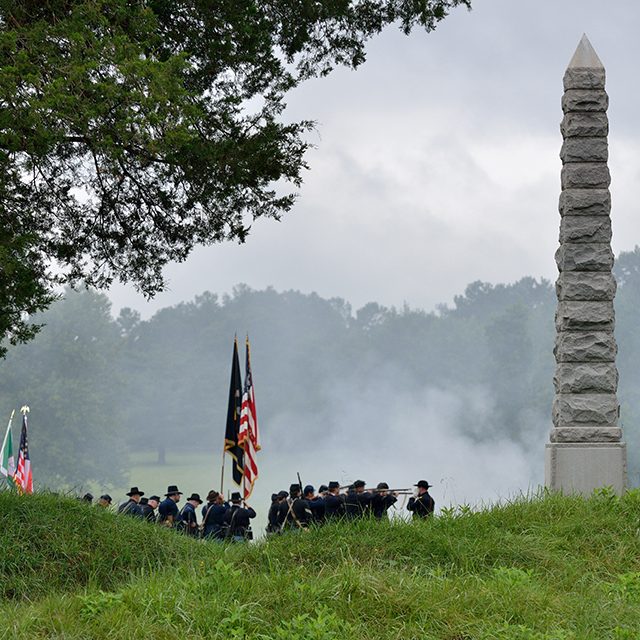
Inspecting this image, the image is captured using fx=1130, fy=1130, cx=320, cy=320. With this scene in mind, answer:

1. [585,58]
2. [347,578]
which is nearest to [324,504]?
[585,58]

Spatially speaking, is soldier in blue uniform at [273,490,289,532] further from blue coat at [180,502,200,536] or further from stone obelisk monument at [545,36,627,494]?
stone obelisk monument at [545,36,627,494]

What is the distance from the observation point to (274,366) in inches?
3086

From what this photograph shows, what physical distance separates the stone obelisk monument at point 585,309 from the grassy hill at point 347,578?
6.06 feet

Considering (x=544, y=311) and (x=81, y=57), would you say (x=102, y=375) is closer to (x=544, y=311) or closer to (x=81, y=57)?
(x=544, y=311)

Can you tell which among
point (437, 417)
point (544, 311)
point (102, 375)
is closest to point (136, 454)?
point (102, 375)

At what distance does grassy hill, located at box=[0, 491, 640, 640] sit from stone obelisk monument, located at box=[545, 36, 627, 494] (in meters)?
1.85

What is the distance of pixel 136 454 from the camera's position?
75188mm

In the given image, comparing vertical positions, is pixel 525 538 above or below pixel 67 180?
below

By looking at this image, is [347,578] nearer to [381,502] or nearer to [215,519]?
[381,502]

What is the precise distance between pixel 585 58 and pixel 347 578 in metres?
9.14

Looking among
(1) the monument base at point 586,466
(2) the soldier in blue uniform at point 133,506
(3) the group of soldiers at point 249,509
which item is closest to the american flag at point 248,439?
(3) the group of soldiers at point 249,509

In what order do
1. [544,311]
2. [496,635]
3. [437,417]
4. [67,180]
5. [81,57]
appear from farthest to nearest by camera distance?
[544,311] → [437,417] → [67,180] → [81,57] → [496,635]

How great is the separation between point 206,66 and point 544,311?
59530mm

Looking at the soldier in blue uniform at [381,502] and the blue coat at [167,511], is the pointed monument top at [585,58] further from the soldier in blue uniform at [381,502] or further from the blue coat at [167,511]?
the blue coat at [167,511]
